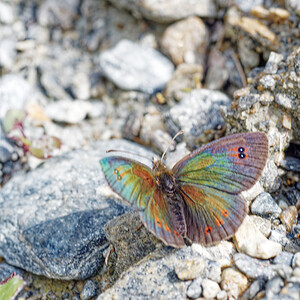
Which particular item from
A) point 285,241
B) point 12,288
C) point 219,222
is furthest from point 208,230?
point 12,288

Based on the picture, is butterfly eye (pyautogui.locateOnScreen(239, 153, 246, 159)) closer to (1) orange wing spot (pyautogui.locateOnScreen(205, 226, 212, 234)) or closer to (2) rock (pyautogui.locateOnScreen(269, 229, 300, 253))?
(1) orange wing spot (pyautogui.locateOnScreen(205, 226, 212, 234))

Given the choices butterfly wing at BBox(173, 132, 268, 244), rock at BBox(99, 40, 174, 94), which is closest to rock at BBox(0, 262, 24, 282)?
butterfly wing at BBox(173, 132, 268, 244)

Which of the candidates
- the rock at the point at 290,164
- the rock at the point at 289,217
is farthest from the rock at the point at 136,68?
the rock at the point at 289,217

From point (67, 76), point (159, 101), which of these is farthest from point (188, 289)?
point (67, 76)

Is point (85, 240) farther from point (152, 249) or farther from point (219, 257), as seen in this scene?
point (219, 257)

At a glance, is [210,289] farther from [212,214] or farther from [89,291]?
[89,291]
